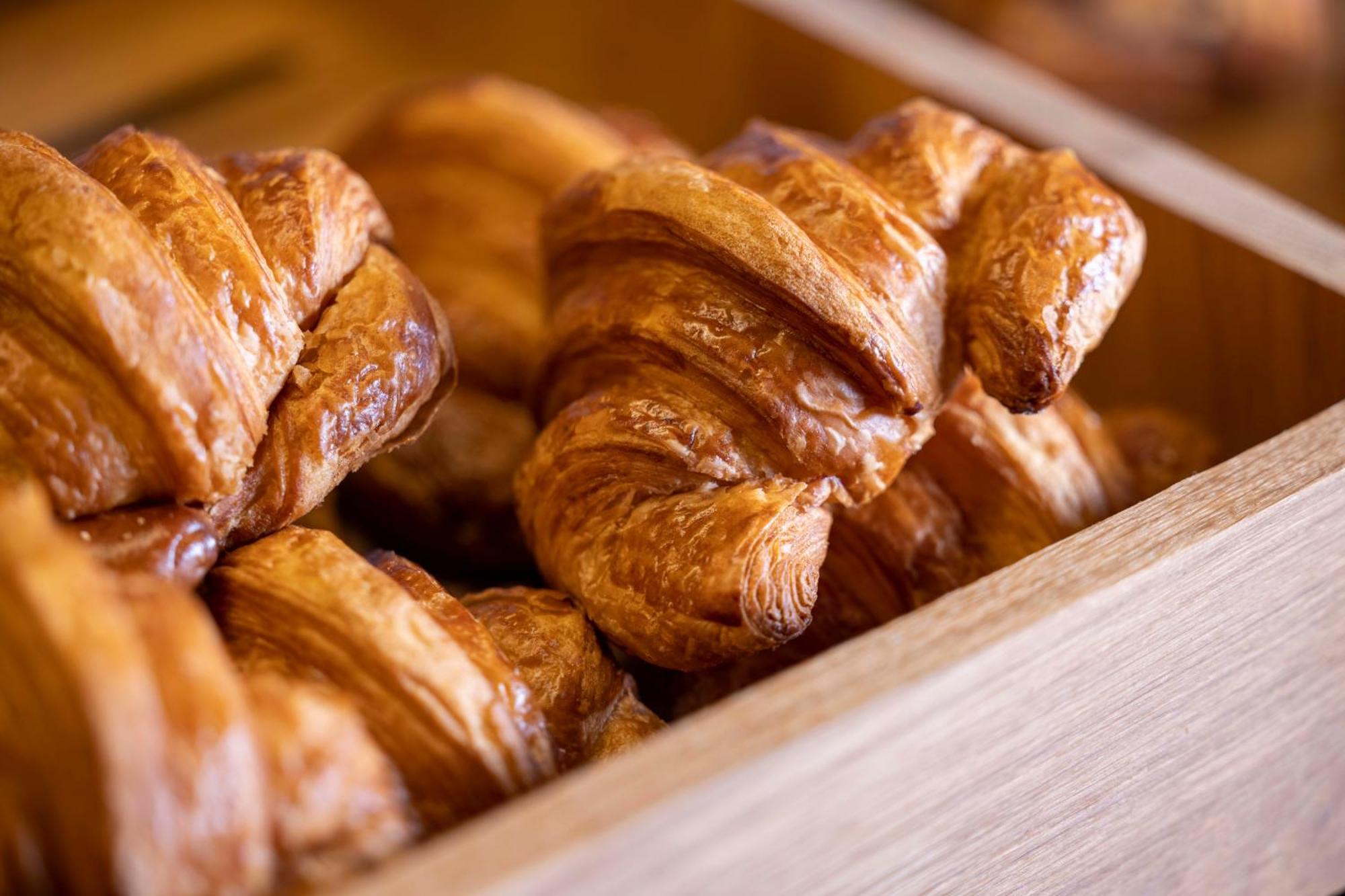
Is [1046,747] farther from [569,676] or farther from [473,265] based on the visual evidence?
[473,265]

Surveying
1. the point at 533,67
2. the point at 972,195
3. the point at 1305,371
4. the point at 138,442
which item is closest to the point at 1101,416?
the point at 1305,371

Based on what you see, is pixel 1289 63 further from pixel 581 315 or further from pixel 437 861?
pixel 437 861

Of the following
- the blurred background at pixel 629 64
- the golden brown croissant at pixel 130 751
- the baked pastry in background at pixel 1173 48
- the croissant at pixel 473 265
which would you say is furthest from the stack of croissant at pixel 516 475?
the baked pastry in background at pixel 1173 48

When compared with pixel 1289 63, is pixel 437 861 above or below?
above

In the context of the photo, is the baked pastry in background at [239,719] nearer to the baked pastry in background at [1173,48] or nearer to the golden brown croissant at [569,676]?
the golden brown croissant at [569,676]

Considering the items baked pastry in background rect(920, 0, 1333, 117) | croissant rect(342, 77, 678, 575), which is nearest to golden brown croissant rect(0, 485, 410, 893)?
croissant rect(342, 77, 678, 575)

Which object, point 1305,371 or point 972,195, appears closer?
point 972,195

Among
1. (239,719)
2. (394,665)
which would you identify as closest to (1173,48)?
(394,665)
